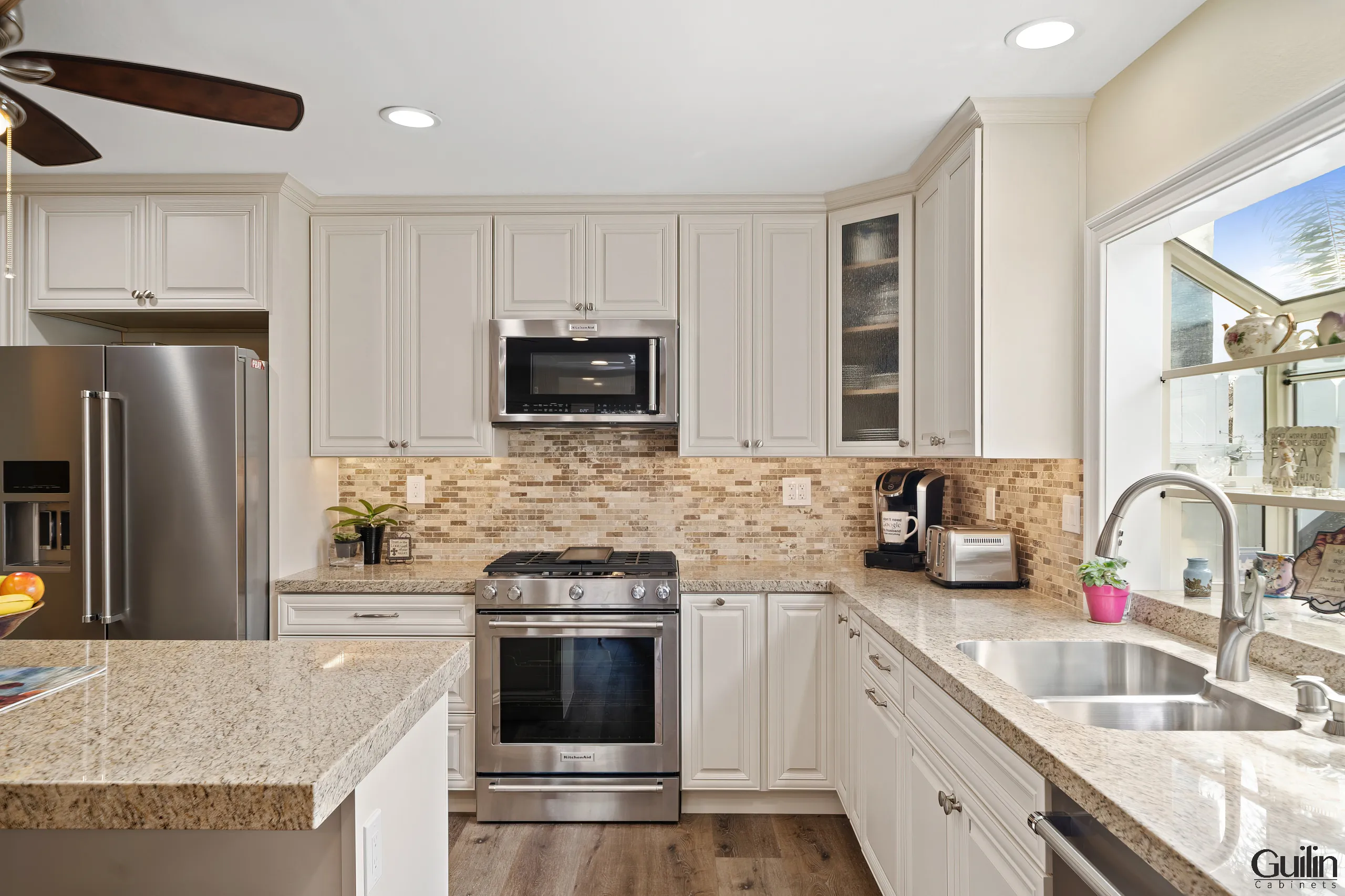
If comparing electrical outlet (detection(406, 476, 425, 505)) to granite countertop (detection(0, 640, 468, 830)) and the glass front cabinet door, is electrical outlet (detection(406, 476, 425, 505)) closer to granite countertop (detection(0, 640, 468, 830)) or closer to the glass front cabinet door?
granite countertop (detection(0, 640, 468, 830))

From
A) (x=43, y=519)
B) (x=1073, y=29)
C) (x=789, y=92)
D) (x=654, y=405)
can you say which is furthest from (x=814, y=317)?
(x=43, y=519)


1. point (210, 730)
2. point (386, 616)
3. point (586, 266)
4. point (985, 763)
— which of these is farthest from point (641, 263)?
point (210, 730)

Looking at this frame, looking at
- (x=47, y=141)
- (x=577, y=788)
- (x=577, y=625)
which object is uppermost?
(x=47, y=141)

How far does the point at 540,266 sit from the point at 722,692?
6.18 ft

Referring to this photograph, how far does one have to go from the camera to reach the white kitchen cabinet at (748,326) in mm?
3035

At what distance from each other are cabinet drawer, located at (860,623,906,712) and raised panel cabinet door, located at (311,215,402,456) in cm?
203

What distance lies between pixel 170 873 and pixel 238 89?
56.2 inches

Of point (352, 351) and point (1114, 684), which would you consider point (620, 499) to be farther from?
point (1114, 684)

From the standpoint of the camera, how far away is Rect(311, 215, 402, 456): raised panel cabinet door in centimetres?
306

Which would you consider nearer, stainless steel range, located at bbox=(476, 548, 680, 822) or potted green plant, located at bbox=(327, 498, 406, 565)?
stainless steel range, located at bbox=(476, 548, 680, 822)

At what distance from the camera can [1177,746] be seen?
3.90 ft

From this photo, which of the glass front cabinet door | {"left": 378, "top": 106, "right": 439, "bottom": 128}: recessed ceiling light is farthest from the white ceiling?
the glass front cabinet door

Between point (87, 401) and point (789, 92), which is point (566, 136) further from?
point (87, 401)

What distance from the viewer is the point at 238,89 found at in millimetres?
1462
